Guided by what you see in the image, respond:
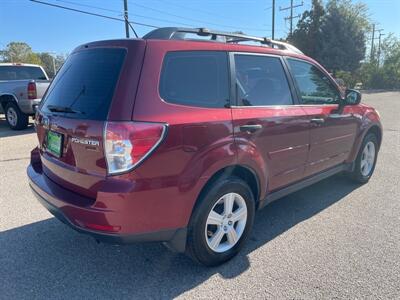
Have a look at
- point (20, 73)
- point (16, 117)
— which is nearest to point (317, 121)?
point (16, 117)

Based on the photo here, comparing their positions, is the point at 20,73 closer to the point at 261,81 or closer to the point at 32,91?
the point at 32,91

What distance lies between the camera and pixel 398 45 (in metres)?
47.4

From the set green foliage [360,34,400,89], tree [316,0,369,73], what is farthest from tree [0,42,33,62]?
green foliage [360,34,400,89]

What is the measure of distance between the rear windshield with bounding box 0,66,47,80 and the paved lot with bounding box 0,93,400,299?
7.69 metres

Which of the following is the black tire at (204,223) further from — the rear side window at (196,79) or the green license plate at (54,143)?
the green license plate at (54,143)

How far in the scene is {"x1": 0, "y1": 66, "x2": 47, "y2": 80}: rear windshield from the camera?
10.4 meters

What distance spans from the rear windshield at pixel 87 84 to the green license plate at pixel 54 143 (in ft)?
0.60

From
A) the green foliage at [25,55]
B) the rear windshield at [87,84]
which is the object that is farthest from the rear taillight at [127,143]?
the green foliage at [25,55]

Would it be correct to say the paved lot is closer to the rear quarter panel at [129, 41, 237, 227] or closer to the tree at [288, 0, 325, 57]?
the rear quarter panel at [129, 41, 237, 227]

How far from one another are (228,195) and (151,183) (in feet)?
2.67

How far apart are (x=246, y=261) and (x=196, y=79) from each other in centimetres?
164

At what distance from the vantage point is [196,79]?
2.66m

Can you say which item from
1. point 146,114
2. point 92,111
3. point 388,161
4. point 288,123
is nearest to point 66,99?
point 92,111

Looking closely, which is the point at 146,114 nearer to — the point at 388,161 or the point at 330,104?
the point at 330,104
